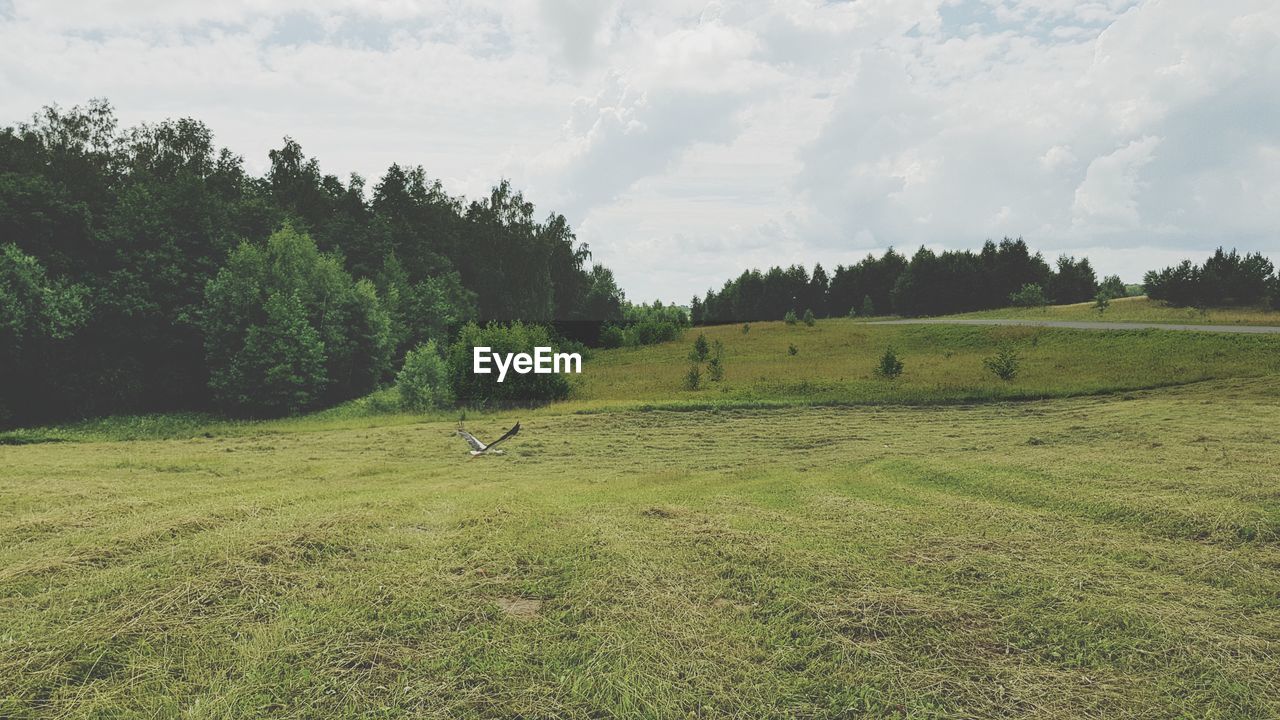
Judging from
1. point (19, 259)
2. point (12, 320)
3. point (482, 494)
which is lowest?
point (482, 494)

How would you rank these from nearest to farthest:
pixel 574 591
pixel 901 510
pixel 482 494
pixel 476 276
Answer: pixel 574 591 → pixel 901 510 → pixel 482 494 → pixel 476 276

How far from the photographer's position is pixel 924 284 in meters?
73.4

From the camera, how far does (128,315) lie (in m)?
31.5

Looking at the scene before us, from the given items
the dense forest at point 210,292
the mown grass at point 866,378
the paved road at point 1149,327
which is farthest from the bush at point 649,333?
the paved road at point 1149,327

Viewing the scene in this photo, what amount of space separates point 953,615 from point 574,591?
2502 millimetres

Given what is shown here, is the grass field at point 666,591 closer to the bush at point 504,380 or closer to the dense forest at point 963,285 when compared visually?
the bush at point 504,380

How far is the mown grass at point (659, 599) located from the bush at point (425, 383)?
18.6 m

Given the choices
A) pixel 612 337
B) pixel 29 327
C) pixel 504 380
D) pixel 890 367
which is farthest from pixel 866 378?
pixel 29 327

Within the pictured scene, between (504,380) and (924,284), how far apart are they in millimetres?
60591

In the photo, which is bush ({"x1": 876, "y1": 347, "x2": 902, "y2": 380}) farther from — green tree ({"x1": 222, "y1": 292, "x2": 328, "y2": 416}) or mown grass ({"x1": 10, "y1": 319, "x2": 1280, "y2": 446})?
green tree ({"x1": 222, "y1": 292, "x2": 328, "y2": 416})

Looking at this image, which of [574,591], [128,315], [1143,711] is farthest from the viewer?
[128,315]

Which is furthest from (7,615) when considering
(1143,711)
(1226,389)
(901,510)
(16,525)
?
(1226,389)

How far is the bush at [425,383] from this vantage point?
90.4 feet

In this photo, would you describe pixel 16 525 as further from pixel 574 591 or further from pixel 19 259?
pixel 19 259
